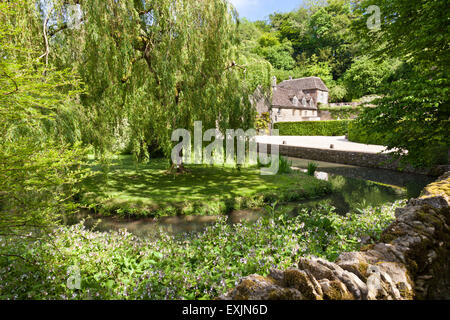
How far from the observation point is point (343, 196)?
9.92m

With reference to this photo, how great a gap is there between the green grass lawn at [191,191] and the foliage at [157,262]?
2543 mm

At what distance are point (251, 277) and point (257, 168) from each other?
38.9 ft

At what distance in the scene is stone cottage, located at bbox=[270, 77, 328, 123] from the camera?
4397 cm

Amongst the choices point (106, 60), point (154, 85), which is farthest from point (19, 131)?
point (154, 85)

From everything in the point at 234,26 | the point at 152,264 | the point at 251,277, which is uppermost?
the point at 234,26

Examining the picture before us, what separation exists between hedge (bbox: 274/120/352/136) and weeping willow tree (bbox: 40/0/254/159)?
26765 millimetres

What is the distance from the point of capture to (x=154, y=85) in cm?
791

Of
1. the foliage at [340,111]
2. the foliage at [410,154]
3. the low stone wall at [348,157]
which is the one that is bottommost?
the low stone wall at [348,157]

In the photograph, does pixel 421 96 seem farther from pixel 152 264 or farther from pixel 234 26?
pixel 152 264

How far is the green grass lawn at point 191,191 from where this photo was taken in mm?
8016

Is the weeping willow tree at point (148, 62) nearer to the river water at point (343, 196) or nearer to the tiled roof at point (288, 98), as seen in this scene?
the river water at point (343, 196)

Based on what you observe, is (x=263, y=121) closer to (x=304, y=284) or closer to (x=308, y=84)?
(x=308, y=84)

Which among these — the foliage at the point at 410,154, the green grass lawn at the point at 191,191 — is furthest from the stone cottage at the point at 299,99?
the green grass lawn at the point at 191,191
